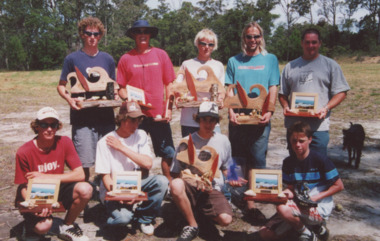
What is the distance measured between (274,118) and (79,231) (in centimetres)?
836

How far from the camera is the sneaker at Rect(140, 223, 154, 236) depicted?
3624 millimetres

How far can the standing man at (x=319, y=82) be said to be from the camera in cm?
381

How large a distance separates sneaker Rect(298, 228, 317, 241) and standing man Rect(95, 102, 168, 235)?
5.04 ft

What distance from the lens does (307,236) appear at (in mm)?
3248

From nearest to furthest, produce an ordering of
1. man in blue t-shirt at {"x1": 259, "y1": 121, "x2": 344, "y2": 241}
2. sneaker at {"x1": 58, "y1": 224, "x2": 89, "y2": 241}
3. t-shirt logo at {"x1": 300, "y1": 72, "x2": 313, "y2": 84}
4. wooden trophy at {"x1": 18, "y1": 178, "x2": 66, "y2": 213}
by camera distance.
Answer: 1. wooden trophy at {"x1": 18, "y1": 178, "x2": 66, "y2": 213}
2. man in blue t-shirt at {"x1": 259, "y1": 121, "x2": 344, "y2": 241}
3. sneaker at {"x1": 58, "y1": 224, "x2": 89, "y2": 241}
4. t-shirt logo at {"x1": 300, "y1": 72, "x2": 313, "y2": 84}

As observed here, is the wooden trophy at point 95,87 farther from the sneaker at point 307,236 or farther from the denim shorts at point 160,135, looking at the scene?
the sneaker at point 307,236

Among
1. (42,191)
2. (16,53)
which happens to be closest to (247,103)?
(42,191)

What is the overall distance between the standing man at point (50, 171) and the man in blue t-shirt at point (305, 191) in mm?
2012

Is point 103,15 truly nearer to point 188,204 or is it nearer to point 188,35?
point 188,35

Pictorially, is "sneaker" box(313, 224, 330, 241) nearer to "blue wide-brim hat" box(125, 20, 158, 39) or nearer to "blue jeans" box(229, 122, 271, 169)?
"blue jeans" box(229, 122, 271, 169)

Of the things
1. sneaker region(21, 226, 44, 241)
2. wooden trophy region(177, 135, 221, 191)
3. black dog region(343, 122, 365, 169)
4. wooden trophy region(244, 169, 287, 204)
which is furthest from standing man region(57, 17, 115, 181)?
black dog region(343, 122, 365, 169)

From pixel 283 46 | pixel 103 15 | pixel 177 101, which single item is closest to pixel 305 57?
pixel 177 101

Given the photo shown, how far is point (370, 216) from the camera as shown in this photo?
13.1 feet

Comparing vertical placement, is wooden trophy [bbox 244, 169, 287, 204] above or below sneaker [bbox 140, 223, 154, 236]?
above
